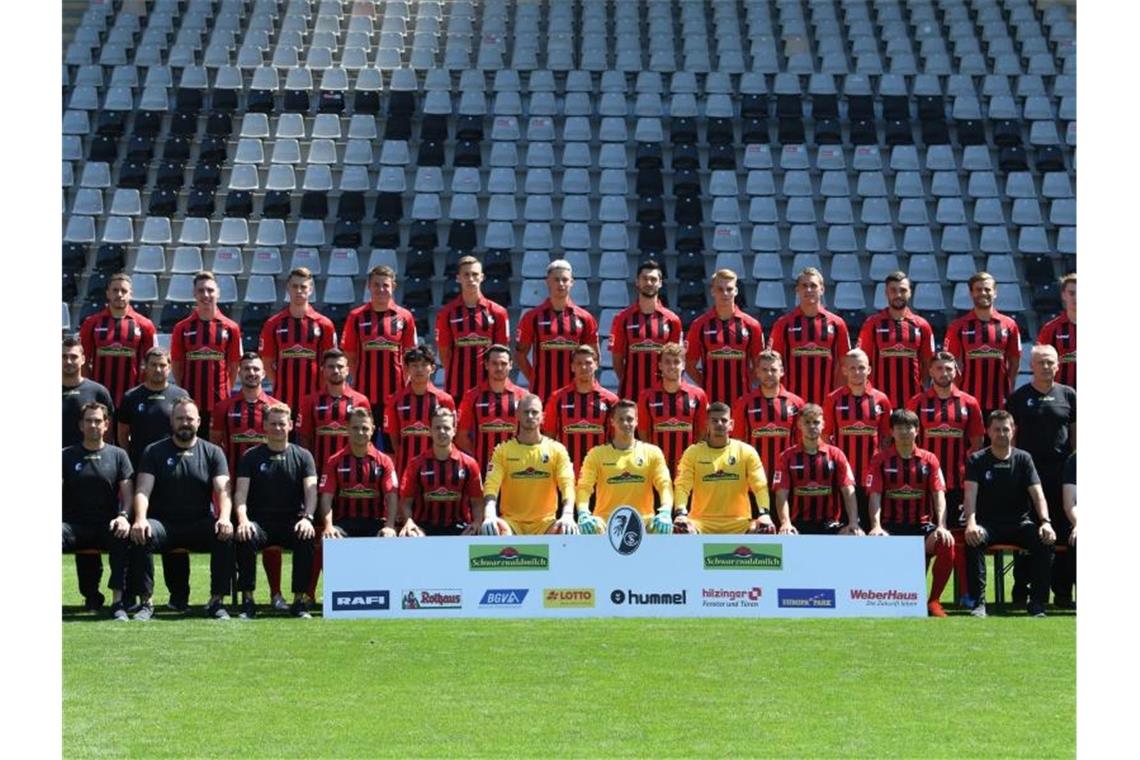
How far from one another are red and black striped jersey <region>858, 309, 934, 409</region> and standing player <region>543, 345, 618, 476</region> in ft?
6.24

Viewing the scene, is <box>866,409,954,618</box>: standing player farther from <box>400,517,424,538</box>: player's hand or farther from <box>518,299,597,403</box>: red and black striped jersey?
<box>400,517,424,538</box>: player's hand

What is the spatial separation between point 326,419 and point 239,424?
21.6 inches

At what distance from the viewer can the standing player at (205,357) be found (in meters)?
11.1

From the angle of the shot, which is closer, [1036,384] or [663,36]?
[1036,384]

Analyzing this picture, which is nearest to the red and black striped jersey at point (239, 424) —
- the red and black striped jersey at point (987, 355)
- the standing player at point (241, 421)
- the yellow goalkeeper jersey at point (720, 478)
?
the standing player at point (241, 421)

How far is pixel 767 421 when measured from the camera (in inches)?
427

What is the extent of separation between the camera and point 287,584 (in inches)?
435

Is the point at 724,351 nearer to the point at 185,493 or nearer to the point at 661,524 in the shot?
A: the point at 661,524

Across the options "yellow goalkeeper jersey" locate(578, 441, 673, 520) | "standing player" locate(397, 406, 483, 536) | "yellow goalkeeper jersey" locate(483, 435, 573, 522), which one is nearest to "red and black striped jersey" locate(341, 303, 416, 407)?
"standing player" locate(397, 406, 483, 536)

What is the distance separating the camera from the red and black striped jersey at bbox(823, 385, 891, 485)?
1077 centimetres

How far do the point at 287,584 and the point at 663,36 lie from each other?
11928 mm

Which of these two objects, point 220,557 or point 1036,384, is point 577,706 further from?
point 1036,384

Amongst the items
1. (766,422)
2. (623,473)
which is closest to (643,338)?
(766,422)

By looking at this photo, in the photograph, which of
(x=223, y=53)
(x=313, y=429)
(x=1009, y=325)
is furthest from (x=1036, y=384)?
(x=223, y=53)
